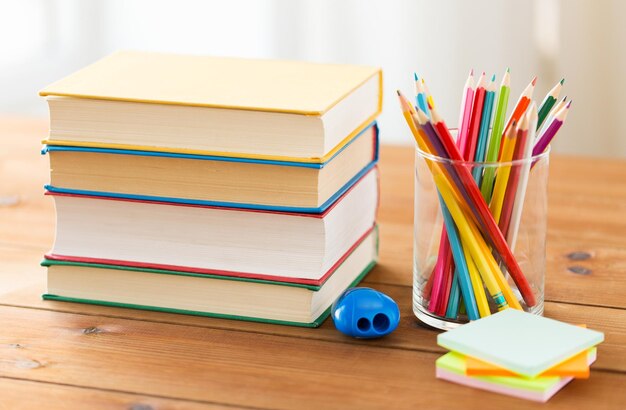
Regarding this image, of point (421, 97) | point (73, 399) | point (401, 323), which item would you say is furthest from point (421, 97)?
point (73, 399)

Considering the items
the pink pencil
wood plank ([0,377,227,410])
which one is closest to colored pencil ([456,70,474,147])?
the pink pencil

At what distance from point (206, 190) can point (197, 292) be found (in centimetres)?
10

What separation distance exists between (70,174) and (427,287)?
1.11ft

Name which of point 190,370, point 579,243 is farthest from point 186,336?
point 579,243

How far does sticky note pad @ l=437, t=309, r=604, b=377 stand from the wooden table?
0.09 ft

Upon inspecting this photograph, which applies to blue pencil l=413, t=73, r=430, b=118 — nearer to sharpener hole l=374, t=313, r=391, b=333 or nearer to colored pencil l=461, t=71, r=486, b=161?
colored pencil l=461, t=71, r=486, b=161

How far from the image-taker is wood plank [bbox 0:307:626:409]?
74 cm

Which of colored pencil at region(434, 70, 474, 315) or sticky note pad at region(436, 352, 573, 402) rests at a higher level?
colored pencil at region(434, 70, 474, 315)

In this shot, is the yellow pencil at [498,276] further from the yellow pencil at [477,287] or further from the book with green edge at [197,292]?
the book with green edge at [197,292]

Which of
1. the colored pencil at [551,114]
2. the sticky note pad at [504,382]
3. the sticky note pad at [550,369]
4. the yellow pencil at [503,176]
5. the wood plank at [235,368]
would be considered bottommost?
the wood plank at [235,368]

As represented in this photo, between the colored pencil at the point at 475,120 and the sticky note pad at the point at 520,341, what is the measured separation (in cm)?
14

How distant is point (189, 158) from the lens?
87 cm

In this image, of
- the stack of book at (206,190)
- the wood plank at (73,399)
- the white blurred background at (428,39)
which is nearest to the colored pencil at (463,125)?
the stack of book at (206,190)

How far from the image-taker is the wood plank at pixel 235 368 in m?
0.74
